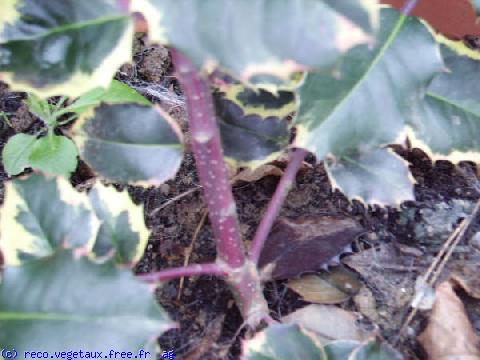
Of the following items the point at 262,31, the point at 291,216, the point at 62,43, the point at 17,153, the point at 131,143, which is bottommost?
the point at 17,153

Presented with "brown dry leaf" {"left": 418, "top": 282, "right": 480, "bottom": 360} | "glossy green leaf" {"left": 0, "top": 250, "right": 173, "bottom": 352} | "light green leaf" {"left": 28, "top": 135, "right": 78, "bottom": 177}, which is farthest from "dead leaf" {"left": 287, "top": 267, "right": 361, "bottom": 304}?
"light green leaf" {"left": 28, "top": 135, "right": 78, "bottom": 177}

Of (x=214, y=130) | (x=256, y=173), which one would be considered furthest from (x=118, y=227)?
(x=256, y=173)

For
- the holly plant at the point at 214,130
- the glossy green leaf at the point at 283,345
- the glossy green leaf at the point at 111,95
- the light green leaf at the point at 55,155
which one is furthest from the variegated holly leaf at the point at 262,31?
the light green leaf at the point at 55,155

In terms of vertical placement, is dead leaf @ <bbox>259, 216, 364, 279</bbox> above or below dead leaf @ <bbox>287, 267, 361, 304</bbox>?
above

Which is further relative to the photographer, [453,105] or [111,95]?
[111,95]

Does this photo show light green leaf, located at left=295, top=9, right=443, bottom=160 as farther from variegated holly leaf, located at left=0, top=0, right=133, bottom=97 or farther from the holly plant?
variegated holly leaf, located at left=0, top=0, right=133, bottom=97

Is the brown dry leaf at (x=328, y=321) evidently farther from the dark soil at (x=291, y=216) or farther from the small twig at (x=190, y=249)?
the small twig at (x=190, y=249)

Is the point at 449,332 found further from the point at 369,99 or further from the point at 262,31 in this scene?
the point at 262,31
